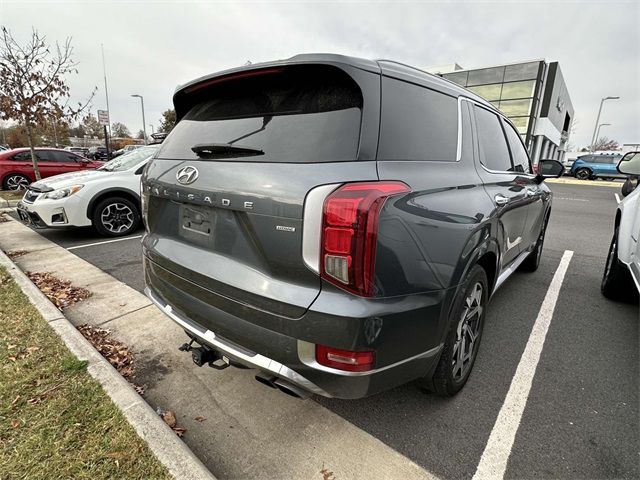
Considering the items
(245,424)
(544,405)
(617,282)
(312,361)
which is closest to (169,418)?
(245,424)

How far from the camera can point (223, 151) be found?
1881 millimetres

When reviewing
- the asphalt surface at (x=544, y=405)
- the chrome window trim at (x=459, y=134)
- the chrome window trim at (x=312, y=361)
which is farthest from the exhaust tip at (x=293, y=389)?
the chrome window trim at (x=459, y=134)

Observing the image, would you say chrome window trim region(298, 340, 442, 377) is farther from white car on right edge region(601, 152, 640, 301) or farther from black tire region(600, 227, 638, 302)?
black tire region(600, 227, 638, 302)

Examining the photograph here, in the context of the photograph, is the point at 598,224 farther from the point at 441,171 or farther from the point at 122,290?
the point at 122,290

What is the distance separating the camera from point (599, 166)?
79.6ft

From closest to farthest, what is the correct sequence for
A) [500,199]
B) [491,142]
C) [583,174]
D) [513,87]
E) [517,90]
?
[500,199] < [491,142] < [583,174] < [517,90] < [513,87]

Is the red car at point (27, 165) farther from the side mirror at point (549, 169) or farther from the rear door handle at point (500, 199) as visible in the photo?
the rear door handle at point (500, 199)

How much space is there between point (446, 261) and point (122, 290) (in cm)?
361

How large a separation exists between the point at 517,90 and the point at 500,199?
1130 inches

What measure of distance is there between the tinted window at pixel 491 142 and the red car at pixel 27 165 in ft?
40.3

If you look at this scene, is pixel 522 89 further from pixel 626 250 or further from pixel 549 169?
pixel 626 250

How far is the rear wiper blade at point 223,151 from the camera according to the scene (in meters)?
1.79

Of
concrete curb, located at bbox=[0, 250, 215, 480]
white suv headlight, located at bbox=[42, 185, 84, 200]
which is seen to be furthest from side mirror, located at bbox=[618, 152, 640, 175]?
white suv headlight, located at bbox=[42, 185, 84, 200]

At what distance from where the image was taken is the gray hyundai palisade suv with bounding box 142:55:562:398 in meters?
1.50
